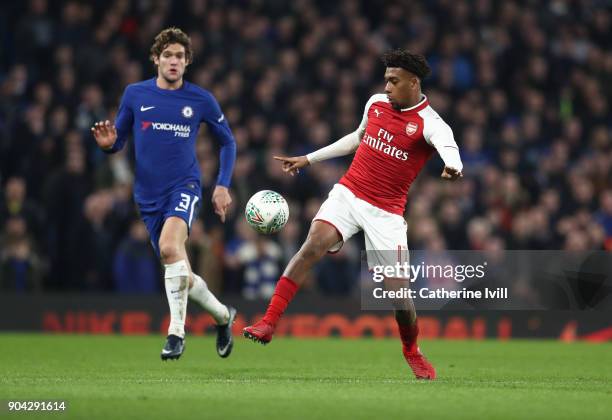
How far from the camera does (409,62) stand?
30.1 ft

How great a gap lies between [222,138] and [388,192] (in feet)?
5.35

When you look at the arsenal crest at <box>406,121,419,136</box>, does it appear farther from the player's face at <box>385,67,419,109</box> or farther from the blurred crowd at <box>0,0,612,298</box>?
the blurred crowd at <box>0,0,612,298</box>

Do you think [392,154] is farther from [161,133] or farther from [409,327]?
[161,133]

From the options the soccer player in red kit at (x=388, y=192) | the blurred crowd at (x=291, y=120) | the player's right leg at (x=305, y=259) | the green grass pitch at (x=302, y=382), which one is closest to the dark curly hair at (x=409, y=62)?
the soccer player in red kit at (x=388, y=192)

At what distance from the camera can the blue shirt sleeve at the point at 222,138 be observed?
390 inches

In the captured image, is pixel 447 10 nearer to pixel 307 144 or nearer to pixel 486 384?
pixel 307 144

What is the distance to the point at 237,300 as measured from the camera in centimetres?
1653

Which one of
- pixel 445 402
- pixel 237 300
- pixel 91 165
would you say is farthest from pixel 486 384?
pixel 91 165

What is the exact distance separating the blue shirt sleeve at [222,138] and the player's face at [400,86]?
157 centimetres

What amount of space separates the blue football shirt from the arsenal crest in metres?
1.79

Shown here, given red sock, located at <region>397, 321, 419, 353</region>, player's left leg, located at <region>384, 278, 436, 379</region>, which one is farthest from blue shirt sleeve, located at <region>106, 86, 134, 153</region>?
red sock, located at <region>397, 321, 419, 353</region>

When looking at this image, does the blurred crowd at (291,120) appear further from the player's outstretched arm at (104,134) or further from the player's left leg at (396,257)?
the player's left leg at (396,257)

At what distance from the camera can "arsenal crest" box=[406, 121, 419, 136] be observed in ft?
30.1

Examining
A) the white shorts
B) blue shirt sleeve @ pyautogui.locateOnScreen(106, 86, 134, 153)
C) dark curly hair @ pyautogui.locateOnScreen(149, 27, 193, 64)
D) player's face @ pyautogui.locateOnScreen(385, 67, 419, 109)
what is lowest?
the white shorts
